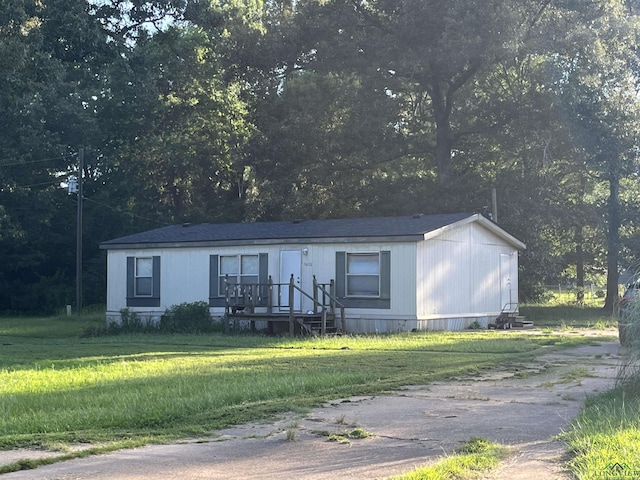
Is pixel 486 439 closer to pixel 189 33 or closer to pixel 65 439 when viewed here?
pixel 65 439

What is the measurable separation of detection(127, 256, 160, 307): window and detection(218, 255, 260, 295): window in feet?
8.34

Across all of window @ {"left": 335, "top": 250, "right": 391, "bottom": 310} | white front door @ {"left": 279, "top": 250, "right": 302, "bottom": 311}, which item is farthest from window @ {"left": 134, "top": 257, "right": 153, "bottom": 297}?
window @ {"left": 335, "top": 250, "right": 391, "bottom": 310}

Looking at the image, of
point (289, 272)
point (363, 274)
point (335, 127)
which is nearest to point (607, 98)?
point (335, 127)

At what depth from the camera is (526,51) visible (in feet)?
118

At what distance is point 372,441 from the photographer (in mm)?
8047

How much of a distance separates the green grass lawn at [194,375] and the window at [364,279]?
7.36ft

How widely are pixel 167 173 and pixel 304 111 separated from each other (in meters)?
7.75

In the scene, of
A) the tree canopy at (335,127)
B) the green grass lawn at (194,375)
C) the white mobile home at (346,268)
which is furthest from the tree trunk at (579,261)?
the green grass lawn at (194,375)

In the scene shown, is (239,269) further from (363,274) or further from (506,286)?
(506,286)

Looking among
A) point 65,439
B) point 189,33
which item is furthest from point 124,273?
point 65,439

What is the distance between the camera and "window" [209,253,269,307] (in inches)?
1065

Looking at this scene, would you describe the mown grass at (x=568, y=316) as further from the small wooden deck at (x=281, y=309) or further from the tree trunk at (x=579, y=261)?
the small wooden deck at (x=281, y=309)

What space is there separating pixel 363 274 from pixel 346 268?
0.52 metres

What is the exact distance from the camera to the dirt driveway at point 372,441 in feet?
22.5
